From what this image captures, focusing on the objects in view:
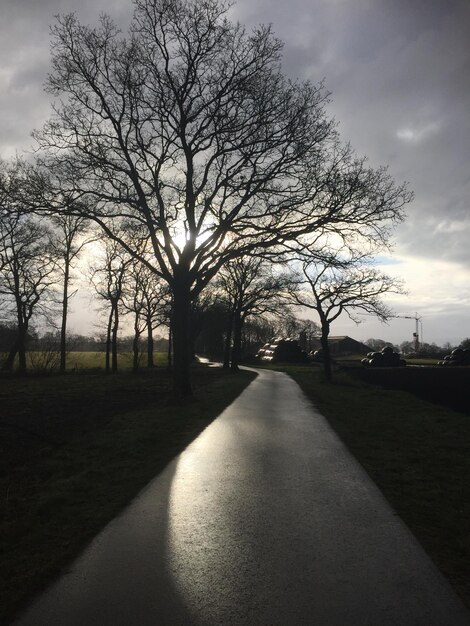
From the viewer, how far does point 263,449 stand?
8039 mm

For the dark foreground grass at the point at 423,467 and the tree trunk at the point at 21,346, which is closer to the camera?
the dark foreground grass at the point at 423,467

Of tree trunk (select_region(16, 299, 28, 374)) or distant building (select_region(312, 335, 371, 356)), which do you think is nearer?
tree trunk (select_region(16, 299, 28, 374))

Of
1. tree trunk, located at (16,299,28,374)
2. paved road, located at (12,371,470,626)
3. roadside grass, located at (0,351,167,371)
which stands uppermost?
tree trunk, located at (16,299,28,374)

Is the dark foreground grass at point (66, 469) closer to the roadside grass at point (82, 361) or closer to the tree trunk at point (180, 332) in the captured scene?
the tree trunk at point (180, 332)

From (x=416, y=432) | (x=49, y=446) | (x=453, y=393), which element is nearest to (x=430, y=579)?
(x=49, y=446)

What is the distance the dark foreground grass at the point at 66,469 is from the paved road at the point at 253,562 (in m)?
0.27

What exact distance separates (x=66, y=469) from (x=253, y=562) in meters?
4.10

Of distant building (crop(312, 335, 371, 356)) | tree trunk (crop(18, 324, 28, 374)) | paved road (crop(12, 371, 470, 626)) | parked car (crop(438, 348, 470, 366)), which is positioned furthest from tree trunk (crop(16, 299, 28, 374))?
distant building (crop(312, 335, 371, 356))

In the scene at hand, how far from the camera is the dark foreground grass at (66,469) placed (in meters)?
3.82

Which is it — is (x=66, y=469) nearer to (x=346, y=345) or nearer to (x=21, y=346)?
(x=21, y=346)

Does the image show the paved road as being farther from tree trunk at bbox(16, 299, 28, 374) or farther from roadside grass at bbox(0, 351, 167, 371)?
roadside grass at bbox(0, 351, 167, 371)

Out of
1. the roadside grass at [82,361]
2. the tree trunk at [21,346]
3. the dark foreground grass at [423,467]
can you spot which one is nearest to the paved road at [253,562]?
the dark foreground grass at [423,467]

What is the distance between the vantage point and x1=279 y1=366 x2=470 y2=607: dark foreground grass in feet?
13.7

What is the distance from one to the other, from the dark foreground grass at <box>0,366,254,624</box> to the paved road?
0.27 m
